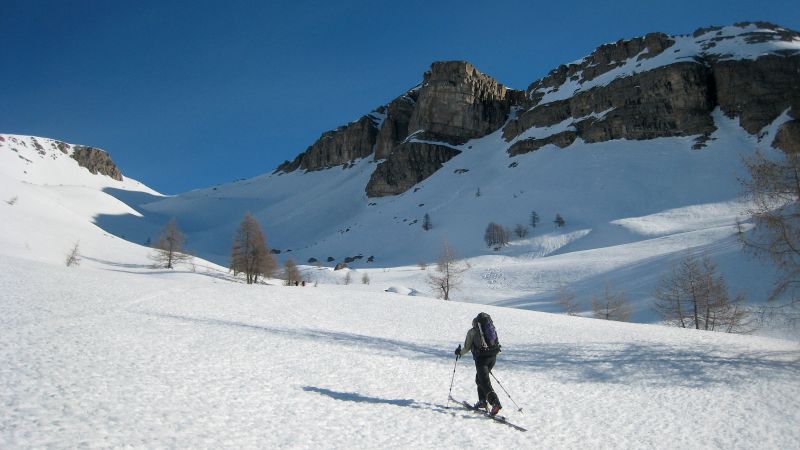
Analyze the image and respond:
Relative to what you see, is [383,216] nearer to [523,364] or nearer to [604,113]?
[604,113]

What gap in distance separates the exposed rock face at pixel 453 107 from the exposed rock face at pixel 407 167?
9.55 metres

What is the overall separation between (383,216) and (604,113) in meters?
70.6

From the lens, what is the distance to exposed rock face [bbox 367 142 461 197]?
511ft

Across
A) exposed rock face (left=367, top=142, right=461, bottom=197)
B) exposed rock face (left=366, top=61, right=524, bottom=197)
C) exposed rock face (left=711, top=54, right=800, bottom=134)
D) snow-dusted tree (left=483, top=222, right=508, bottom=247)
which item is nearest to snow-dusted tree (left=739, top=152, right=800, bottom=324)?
snow-dusted tree (left=483, top=222, right=508, bottom=247)

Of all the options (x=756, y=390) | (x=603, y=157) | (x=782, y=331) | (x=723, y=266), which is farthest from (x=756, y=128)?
(x=756, y=390)

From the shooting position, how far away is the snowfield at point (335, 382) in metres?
→ 6.99

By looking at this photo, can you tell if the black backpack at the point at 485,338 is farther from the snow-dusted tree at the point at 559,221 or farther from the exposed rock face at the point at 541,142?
the exposed rock face at the point at 541,142

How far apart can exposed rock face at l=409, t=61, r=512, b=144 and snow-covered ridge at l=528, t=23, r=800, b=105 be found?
101 feet

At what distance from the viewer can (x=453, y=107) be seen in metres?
171

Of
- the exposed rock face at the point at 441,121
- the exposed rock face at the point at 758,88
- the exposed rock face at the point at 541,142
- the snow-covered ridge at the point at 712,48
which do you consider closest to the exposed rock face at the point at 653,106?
the exposed rock face at the point at 541,142

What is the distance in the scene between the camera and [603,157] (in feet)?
368

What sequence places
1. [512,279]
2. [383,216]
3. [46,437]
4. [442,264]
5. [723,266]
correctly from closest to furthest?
1. [46,437]
2. [723,266]
3. [442,264]
4. [512,279]
5. [383,216]

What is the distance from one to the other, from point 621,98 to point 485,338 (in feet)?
449

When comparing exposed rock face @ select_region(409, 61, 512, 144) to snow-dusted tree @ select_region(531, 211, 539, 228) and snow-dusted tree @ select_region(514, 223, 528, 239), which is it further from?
snow-dusted tree @ select_region(514, 223, 528, 239)
